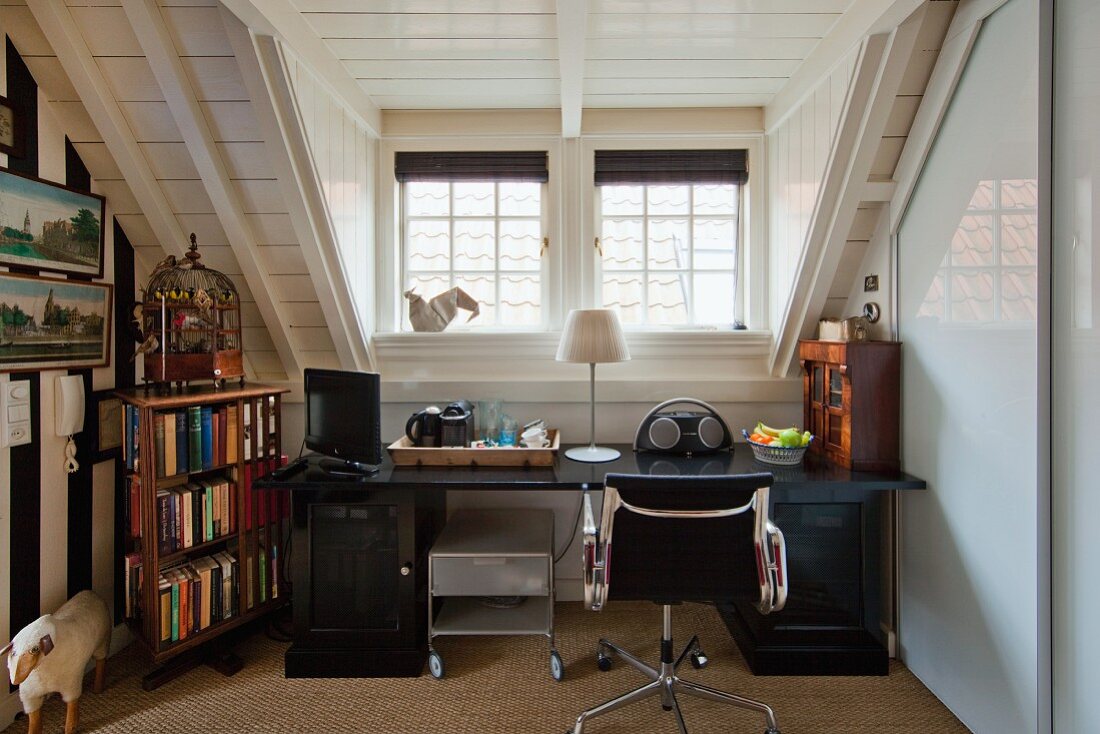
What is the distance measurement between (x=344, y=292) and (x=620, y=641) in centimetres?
192

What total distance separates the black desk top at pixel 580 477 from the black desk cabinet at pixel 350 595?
124 millimetres

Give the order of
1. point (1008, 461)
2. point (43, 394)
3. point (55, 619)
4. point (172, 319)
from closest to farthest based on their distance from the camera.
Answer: point (1008, 461) < point (55, 619) < point (43, 394) < point (172, 319)

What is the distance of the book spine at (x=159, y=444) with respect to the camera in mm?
1883

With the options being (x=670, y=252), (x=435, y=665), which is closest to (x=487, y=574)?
(x=435, y=665)

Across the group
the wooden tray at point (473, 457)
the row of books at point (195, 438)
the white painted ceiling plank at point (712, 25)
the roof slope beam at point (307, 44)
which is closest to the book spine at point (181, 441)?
the row of books at point (195, 438)

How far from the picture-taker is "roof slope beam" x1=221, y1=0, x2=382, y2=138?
150 cm

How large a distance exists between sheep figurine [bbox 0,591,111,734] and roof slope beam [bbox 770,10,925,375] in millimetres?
2948

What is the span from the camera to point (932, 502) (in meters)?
1.83

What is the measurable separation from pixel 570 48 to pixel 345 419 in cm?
155

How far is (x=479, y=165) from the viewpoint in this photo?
251cm

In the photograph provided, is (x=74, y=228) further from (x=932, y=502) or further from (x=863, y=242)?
(x=932, y=502)

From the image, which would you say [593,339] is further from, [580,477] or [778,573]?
[778,573]

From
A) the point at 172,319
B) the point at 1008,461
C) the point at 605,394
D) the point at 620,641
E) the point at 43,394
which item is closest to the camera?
the point at 1008,461

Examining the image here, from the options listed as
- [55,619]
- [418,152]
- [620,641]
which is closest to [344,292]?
[418,152]
